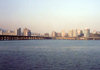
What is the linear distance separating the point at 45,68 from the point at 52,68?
0.94 m

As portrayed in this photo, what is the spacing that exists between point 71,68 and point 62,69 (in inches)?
56.0

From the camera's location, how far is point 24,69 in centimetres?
2773

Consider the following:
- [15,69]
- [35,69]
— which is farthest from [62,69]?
[15,69]

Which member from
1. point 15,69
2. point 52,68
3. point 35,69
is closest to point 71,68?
point 52,68

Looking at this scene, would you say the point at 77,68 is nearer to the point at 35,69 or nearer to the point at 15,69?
the point at 35,69

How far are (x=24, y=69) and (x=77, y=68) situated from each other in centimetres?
709

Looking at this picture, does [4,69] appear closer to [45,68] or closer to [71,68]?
[45,68]

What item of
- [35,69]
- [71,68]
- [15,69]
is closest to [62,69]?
[71,68]

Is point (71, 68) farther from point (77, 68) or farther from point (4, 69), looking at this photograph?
point (4, 69)

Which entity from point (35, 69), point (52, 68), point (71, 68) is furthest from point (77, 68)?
point (35, 69)

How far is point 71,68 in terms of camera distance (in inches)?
1131

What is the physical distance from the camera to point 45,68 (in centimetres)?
2867

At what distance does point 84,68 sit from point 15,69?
925cm

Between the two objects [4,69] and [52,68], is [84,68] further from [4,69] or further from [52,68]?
[4,69]
